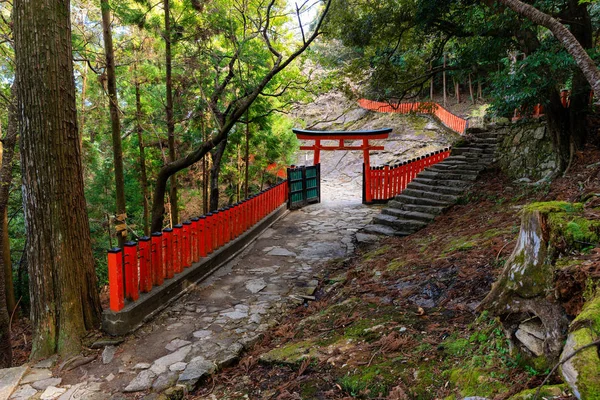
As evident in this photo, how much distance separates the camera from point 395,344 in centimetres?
322

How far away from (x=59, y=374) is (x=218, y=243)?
3710 mm

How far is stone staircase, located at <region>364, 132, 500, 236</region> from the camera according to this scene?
8.51 metres

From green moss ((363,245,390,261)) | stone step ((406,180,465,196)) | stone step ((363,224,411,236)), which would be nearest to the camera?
green moss ((363,245,390,261))

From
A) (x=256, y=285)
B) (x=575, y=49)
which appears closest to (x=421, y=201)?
(x=256, y=285)

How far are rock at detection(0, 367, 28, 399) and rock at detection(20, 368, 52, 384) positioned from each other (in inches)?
2.4

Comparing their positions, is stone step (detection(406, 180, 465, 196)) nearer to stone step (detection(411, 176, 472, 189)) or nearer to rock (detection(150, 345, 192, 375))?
stone step (detection(411, 176, 472, 189))

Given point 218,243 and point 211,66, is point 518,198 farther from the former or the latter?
point 211,66

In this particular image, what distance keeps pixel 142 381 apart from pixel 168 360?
0.39 m

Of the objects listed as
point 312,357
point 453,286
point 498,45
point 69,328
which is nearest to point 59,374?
point 69,328

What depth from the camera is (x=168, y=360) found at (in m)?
4.13

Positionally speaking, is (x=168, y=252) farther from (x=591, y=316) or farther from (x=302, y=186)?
(x=302, y=186)

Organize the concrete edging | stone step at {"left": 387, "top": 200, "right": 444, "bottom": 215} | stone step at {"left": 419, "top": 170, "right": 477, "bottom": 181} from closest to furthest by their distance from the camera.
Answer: the concrete edging
stone step at {"left": 387, "top": 200, "right": 444, "bottom": 215}
stone step at {"left": 419, "top": 170, "right": 477, "bottom": 181}

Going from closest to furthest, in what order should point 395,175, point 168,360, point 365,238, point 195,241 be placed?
point 168,360 < point 195,241 < point 365,238 < point 395,175

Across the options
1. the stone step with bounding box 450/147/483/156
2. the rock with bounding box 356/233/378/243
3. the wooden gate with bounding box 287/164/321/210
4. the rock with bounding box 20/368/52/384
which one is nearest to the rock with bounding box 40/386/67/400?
the rock with bounding box 20/368/52/384
